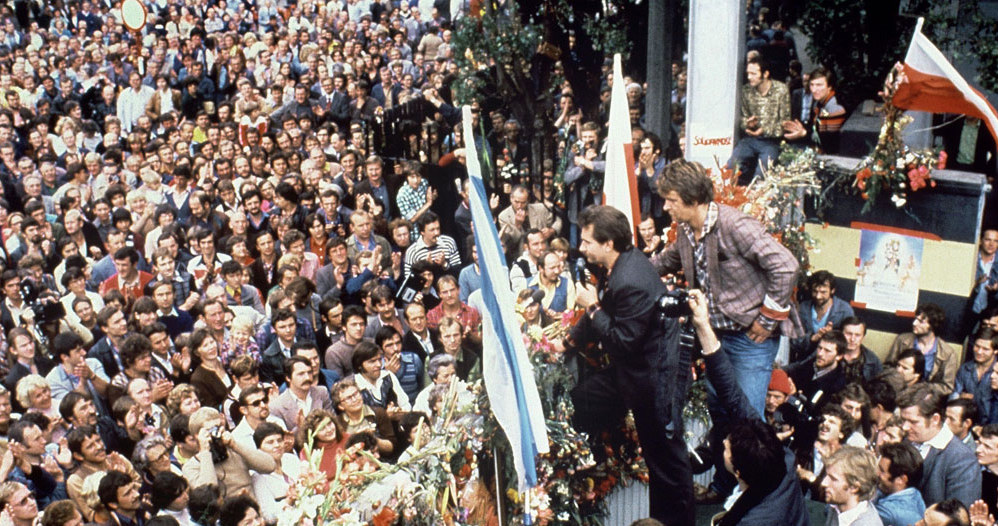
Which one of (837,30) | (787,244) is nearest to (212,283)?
(787,244)

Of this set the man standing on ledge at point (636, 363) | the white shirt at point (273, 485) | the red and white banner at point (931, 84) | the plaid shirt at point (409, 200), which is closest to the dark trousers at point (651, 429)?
the man standing on ledge at point (636, 363)

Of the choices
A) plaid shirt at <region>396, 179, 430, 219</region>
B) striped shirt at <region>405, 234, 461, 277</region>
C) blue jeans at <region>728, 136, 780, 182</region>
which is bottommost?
striped shirt at <region>405, 234, 461, 277</region>

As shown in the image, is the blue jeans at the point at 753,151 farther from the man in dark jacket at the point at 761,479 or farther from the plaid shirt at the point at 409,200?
the man in dark jacket at the point at 761,479

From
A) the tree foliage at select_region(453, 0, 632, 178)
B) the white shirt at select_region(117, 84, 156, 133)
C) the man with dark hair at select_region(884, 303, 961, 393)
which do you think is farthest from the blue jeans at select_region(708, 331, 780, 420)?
the white shirt at select_region(117, 84, 156, 133)

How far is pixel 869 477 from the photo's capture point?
4914 millimetres

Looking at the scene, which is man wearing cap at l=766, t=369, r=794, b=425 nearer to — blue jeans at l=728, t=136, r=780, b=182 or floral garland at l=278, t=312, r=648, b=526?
floral garland at l=278, t=312, r=648, b=526

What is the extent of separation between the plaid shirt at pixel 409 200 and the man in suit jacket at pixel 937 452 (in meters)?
5.47

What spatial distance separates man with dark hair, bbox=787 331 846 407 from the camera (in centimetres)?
714

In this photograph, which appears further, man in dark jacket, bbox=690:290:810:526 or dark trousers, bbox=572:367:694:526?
dark trousers, bbox=572:367:694:526

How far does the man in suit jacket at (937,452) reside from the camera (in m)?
5.79

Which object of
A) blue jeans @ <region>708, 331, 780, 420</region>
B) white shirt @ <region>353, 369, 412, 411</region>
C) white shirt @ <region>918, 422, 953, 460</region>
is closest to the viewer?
blue jeans @ <region>708, 331, 780, 420</region>

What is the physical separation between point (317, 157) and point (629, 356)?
666 cm

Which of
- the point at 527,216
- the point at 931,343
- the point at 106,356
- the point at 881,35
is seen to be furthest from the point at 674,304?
the point at 881,35

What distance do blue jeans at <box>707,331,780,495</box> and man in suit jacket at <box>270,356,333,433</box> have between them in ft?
7.68
